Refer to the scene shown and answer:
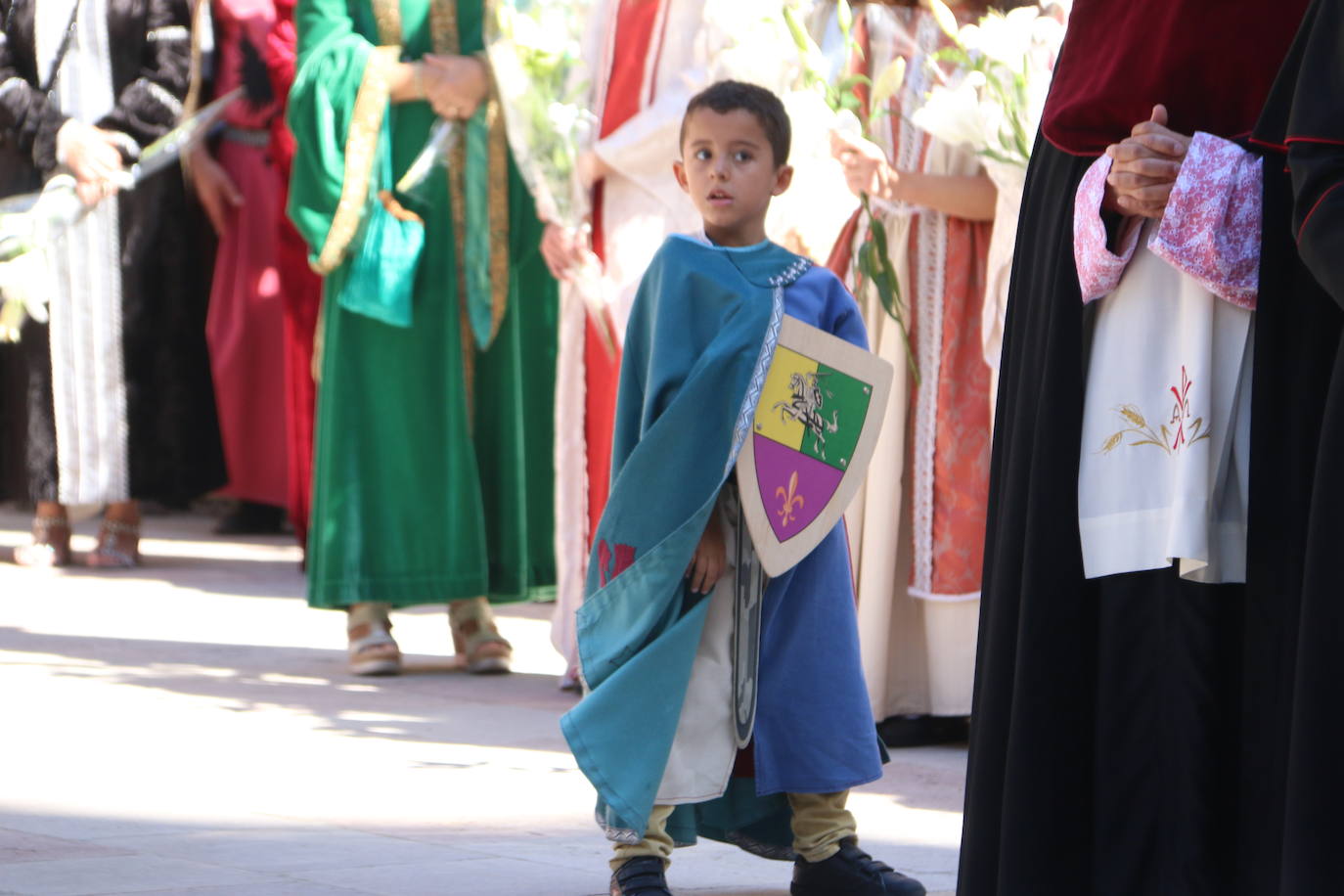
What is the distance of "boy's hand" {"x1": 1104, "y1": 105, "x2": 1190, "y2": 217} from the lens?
2.61m

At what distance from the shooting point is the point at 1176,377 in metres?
2.66

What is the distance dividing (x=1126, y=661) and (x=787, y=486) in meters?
1.02

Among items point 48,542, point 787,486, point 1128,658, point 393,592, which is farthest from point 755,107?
point 48,542

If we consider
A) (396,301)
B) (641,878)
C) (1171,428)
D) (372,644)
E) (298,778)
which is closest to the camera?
(1171,428)

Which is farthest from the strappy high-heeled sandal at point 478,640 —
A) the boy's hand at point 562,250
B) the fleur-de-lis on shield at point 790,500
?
the fleur-de-lis on shield at point 790,500

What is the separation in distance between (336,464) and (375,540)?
0.83 ft

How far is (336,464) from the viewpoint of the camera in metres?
6.12

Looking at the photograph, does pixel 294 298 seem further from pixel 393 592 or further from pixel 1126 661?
pixel 1126 661

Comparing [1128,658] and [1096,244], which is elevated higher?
[1096,244]

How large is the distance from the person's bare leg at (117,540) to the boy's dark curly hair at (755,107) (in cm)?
558

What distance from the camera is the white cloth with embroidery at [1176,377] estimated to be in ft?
8.41

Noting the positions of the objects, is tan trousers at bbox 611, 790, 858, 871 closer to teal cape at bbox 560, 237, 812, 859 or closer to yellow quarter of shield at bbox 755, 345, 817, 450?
teal cape at bbox 560, 237, 812, 859

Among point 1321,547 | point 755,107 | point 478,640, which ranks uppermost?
point 755,107

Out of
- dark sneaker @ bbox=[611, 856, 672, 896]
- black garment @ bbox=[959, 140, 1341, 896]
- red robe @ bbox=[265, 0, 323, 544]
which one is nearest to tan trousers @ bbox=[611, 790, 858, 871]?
dark sneaker @ bbox=[611, 856, 672, 896]
